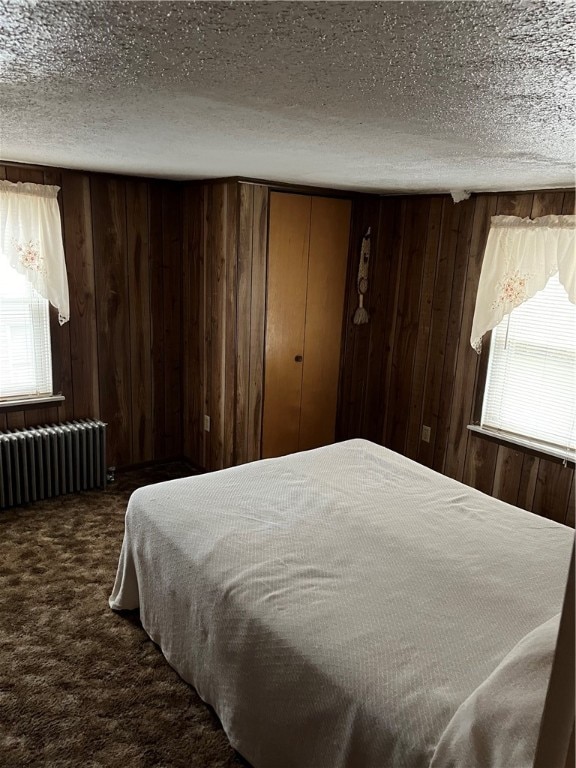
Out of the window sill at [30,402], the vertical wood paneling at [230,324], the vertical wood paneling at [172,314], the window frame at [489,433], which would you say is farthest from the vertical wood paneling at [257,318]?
the window frame at [489,433]

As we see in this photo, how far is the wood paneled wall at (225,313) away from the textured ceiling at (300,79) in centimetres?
117

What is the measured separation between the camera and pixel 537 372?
3453 millimetres

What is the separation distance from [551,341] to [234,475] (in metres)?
2.02

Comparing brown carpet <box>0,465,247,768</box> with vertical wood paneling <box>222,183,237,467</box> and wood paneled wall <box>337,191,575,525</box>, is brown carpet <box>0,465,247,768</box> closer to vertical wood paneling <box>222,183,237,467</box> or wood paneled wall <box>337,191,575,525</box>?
vertical wood paneling <box>222,183,237,467</box>

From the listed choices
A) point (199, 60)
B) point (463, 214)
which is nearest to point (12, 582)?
point (199, 60)

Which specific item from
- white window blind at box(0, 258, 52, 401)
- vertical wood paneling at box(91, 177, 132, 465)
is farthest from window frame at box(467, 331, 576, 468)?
white window blind at box(0, 258, 52, 401)

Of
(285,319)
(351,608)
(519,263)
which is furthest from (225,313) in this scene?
(351,608)

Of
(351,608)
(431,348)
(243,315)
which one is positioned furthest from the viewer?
(431,348)

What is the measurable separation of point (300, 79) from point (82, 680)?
2.28 meters

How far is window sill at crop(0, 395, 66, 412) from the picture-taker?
371 cm

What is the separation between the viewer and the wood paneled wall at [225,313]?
3727mm

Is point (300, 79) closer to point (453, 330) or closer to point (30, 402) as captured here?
point (453, 330)

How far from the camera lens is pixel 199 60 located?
117 centimetres

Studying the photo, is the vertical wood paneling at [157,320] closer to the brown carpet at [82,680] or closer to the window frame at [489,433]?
the brown carpet at [82,680]
